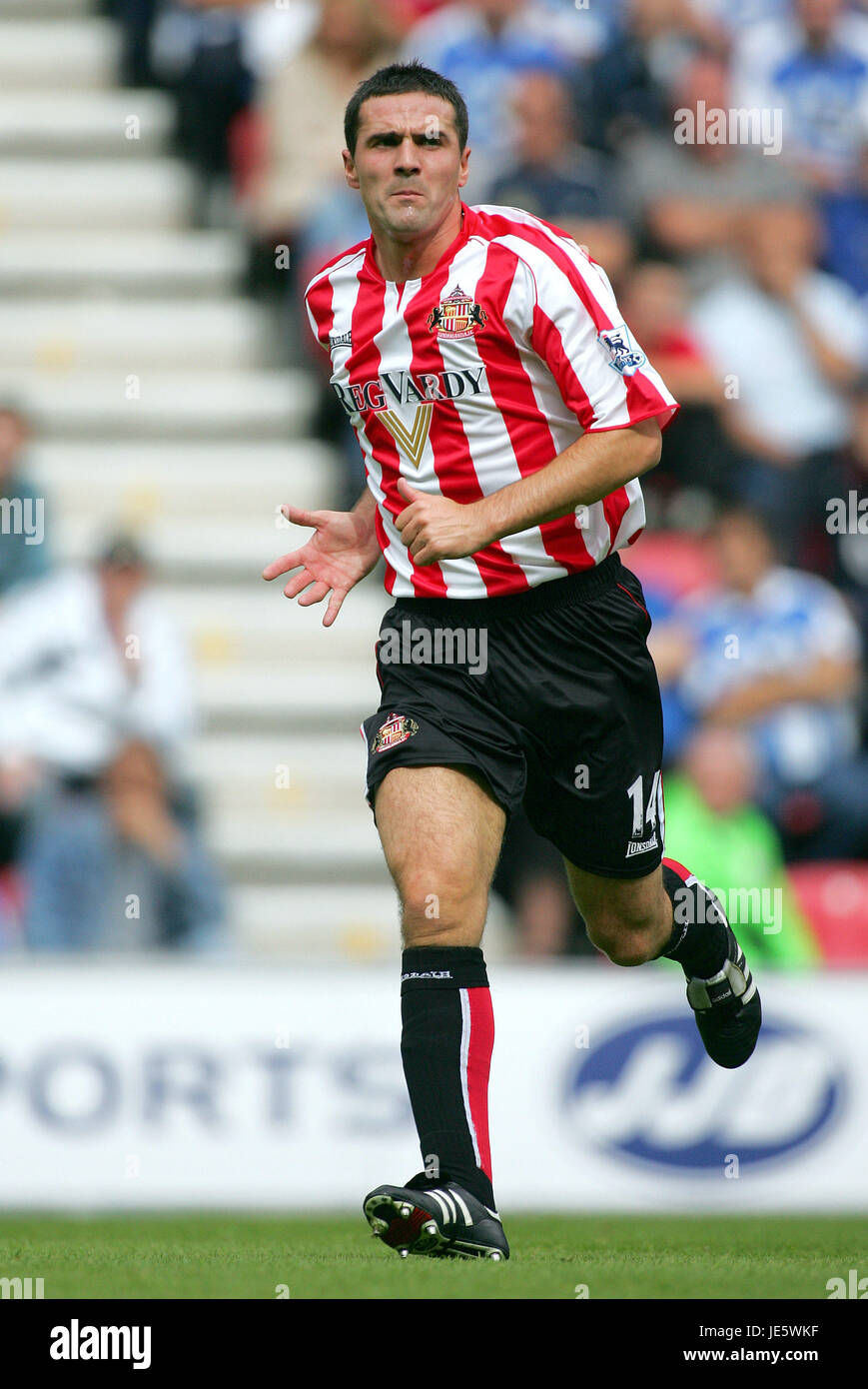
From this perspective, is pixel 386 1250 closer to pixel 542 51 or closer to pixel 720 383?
pixel 720 383

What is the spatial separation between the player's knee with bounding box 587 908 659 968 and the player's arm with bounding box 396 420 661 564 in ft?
3.80

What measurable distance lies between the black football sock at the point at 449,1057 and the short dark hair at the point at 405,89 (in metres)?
1.82

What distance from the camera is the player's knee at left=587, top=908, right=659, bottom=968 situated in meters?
5.24

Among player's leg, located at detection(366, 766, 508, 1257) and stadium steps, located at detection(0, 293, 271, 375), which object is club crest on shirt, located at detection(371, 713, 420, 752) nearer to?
player's leg, located at detection(366, 766, 508, 1257)

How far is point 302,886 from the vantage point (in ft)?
30.6

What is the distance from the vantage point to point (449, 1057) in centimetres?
442

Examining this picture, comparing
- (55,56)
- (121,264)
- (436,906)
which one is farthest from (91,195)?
(436,906)

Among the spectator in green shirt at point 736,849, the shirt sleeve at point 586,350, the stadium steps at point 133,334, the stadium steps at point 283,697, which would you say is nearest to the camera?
the shirt sleeve at point 586,350

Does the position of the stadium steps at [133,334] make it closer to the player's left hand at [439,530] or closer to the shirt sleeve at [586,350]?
the shirt sleeve at [586,350]

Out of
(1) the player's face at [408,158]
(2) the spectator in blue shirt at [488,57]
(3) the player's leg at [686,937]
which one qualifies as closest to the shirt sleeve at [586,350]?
(1) the player's face at [408,158]

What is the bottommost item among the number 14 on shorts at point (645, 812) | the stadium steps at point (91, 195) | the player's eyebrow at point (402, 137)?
the number 14 on shorts at point (645, 812)

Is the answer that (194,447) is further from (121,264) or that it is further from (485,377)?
(485,377)

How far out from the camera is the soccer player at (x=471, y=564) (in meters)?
4.48

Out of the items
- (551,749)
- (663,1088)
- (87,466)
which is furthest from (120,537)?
(551,749)
